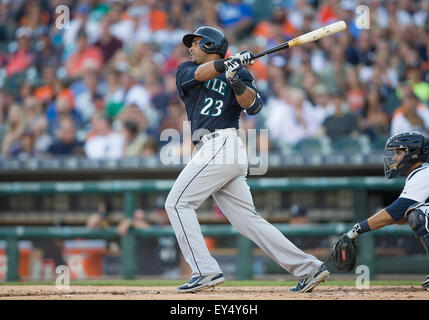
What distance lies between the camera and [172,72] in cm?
1026

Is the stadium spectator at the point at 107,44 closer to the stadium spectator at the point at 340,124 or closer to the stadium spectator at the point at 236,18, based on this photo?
the stadium spectator at the point at 236,18

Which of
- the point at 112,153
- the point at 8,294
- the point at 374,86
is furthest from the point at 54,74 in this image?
the point at 8,294

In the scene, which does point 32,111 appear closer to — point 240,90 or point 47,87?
point 47,87

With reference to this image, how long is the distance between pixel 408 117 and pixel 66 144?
163 inches

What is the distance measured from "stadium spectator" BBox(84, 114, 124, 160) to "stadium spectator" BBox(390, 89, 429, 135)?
3.31m

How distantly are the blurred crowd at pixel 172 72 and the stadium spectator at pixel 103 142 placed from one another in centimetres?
1

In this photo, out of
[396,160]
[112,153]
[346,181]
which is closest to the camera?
[396,160]

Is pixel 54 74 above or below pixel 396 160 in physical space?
above

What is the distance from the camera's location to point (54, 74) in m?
10.8

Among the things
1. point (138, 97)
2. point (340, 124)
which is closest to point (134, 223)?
point (138, 97)

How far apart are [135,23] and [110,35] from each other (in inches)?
19.1

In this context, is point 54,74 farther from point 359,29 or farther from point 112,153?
point 359,29

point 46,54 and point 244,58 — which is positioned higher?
point 46,54

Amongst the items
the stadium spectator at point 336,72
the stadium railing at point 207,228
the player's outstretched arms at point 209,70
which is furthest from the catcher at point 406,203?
the stadium spectator at point 336,72
